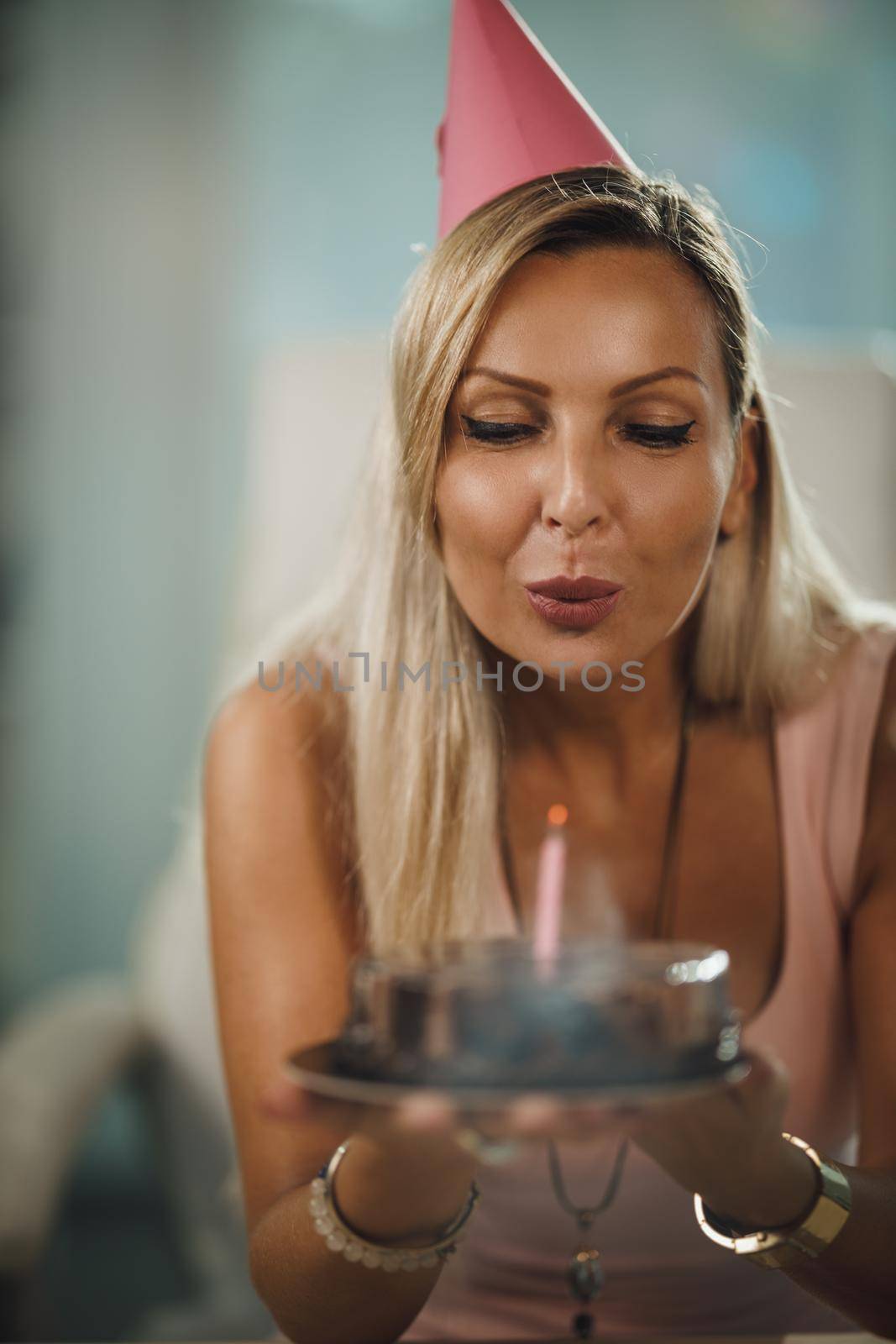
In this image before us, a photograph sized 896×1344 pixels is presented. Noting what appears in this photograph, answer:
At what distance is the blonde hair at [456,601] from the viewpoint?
707 mm

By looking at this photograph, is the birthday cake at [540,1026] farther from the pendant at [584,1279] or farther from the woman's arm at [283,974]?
the pendant at [584,1279]

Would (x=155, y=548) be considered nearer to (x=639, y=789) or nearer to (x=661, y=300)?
(x=639, y=789)

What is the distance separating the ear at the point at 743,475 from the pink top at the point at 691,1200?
A: 0.19 m

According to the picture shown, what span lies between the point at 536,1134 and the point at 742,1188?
0.70 ft

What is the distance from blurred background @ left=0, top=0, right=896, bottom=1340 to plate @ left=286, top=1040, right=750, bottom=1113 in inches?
57.7

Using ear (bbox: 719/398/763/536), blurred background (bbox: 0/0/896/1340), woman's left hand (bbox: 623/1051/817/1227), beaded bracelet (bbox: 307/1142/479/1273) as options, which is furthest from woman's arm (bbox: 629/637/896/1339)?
blurred background (bbox: 0/0/896/1340)

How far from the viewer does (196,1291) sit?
1.40m

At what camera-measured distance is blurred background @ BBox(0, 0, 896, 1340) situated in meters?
1.92

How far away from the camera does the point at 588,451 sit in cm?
64

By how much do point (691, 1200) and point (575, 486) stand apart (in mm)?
543

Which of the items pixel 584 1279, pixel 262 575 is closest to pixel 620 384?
pixel 584 1279

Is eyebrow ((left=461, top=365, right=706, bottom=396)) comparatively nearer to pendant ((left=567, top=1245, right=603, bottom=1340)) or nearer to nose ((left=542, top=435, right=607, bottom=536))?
nose ((left=542, top=435, right=607, bottom=536))

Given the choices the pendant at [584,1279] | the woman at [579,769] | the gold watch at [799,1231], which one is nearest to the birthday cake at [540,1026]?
the woman at [579,769]

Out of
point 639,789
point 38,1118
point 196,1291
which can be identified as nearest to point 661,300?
point 639,789
